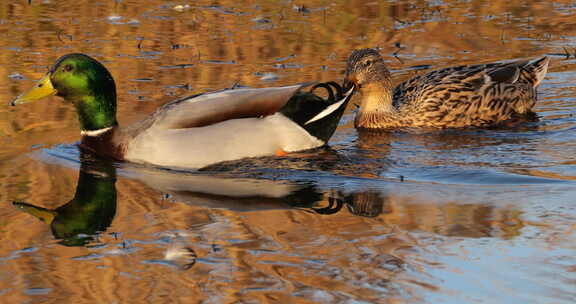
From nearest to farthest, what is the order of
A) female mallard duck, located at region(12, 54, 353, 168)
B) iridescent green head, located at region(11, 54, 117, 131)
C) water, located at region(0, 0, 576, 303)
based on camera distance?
water, located at region(0, 0, 576, 303)
female mallard duck, located at region(12, 54, 353, 168)
iridescent green head, located at region(11, 54, 117, 131)

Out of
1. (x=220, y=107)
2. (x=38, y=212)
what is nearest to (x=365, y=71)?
(x=220, y=107)

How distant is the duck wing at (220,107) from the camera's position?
7.74 meters

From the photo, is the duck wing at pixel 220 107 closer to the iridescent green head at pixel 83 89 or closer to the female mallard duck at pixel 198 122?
the female mallard duck at pixel 198 122

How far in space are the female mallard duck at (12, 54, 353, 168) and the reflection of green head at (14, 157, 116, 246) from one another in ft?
1.64

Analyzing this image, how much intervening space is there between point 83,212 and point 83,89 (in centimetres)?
181

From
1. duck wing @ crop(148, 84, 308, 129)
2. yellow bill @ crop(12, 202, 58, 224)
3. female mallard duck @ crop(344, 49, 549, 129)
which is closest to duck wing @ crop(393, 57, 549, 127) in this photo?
female mallard duck @ crop(344, 49, 549, 129)

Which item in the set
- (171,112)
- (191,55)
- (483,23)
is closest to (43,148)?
(171,112)

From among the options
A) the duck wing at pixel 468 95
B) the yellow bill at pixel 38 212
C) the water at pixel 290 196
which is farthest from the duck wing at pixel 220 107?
→ the duck wing at pixel 468 95

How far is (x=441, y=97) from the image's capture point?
920cm

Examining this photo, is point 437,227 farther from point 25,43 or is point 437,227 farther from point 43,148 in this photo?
point 25,43

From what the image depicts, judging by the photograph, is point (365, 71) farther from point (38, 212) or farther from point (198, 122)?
point (38, 212)

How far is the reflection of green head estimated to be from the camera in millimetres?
6047

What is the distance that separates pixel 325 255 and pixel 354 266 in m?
0.24

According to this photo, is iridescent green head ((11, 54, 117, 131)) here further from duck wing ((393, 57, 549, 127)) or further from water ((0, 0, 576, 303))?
duck wing ((393, 57, 549, 127))
